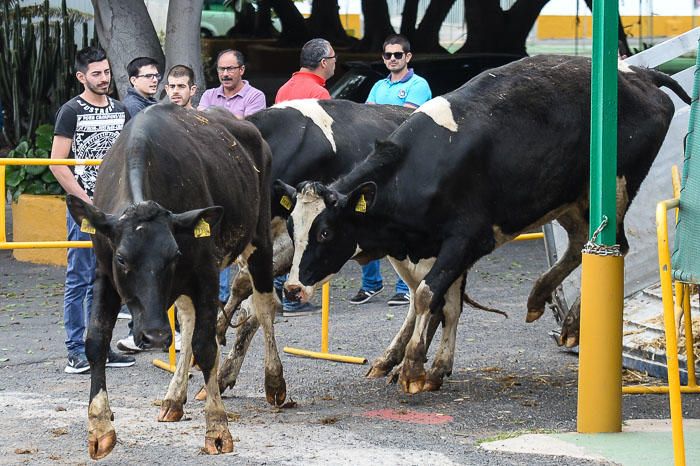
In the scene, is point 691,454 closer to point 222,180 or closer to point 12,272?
point 222,180

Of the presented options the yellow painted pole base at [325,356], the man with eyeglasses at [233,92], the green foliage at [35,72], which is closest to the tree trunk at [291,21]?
the green foliage at [35,72]

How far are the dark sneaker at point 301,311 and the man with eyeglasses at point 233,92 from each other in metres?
2.12

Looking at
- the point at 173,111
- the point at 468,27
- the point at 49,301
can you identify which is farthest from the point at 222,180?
the point at 468,27

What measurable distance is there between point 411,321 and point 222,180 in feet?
6.94

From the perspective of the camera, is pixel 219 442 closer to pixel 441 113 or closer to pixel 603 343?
pixel 603 343

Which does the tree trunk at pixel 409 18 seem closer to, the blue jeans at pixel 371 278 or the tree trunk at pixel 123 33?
the tree trunk at pixel 123 33

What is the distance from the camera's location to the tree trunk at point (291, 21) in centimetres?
1936

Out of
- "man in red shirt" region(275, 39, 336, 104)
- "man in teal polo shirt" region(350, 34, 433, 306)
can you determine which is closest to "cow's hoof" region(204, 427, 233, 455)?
"man in red shirt" region(275, 39, 336, 104)

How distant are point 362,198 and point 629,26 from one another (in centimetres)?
1159

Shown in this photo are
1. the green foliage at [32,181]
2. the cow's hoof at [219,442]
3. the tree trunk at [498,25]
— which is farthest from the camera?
the tree trunk at [498,25]

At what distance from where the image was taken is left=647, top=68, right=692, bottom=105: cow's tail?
9188mm

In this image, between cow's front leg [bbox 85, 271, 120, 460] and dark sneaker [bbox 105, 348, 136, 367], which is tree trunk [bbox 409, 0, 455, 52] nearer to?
dark sneaker [bbox 105, 348, 136, 367]

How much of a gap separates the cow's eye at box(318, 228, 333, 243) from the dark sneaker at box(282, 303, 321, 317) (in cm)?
338

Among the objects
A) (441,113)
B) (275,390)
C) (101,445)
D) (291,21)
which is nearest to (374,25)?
(291,21)
